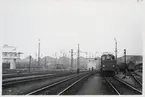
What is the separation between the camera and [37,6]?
5.80 metres

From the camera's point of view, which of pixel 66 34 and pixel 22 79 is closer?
pixel 66 34

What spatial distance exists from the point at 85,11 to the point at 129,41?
1.39 metres

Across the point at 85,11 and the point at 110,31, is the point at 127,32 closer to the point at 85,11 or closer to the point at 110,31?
the point at 110,31

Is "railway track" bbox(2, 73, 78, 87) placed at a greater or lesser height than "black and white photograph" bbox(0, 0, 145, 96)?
lesser

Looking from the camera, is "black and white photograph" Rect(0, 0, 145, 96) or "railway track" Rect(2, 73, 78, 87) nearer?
"black and white photograph" Rect(0, 0, 145, 96)

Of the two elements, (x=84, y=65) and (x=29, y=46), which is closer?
(x=29, y=46)

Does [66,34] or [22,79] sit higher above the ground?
[66,34]

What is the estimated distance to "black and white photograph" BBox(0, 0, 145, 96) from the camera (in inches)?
228

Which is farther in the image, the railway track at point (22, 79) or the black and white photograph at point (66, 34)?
the railway track at point (22, 79)

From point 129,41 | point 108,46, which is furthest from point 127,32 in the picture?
point 108,46

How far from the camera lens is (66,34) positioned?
6.03m

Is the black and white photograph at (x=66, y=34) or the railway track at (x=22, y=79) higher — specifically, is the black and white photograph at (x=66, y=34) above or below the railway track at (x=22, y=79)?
above

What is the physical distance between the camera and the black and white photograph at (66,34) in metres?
5.80

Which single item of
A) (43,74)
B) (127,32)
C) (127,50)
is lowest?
(43,74)
